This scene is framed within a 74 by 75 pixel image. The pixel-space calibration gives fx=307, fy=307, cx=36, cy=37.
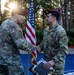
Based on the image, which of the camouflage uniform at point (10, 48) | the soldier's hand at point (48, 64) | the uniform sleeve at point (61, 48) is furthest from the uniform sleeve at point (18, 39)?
the uniform sleeve at point (61, 48)

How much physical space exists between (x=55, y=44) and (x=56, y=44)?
0.07 ft

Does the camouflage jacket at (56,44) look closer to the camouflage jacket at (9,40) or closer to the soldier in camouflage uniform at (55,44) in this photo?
the soldier in camouflage uniform at (55,44)

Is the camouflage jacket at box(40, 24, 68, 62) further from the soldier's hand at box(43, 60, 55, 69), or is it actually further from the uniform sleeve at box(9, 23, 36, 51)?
the uniform sleeve at box(9, 23, 36, 51)

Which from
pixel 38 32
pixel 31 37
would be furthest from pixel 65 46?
pixel 38 32

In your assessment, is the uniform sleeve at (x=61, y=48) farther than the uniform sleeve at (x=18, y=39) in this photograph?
Yes

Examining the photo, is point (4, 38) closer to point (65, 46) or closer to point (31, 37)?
point (65, 46)

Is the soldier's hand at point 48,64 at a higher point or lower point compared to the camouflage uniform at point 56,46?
lower

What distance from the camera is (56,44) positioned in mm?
5168

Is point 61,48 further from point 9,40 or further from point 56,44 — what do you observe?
point 9,40

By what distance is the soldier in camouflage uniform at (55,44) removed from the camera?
16.4 feet

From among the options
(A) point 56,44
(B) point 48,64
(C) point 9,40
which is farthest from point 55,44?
(C) point 9,40

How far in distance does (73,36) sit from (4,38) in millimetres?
18318

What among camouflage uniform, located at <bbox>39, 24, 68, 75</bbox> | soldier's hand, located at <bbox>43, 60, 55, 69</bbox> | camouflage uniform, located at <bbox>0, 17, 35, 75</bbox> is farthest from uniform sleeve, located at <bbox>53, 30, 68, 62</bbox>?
camouflage uniform, located at <bbox>0, 17, 35, 75</bbox>

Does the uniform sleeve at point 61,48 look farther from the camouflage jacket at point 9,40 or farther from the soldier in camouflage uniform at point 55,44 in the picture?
the camouflage jacket at point 9,40
